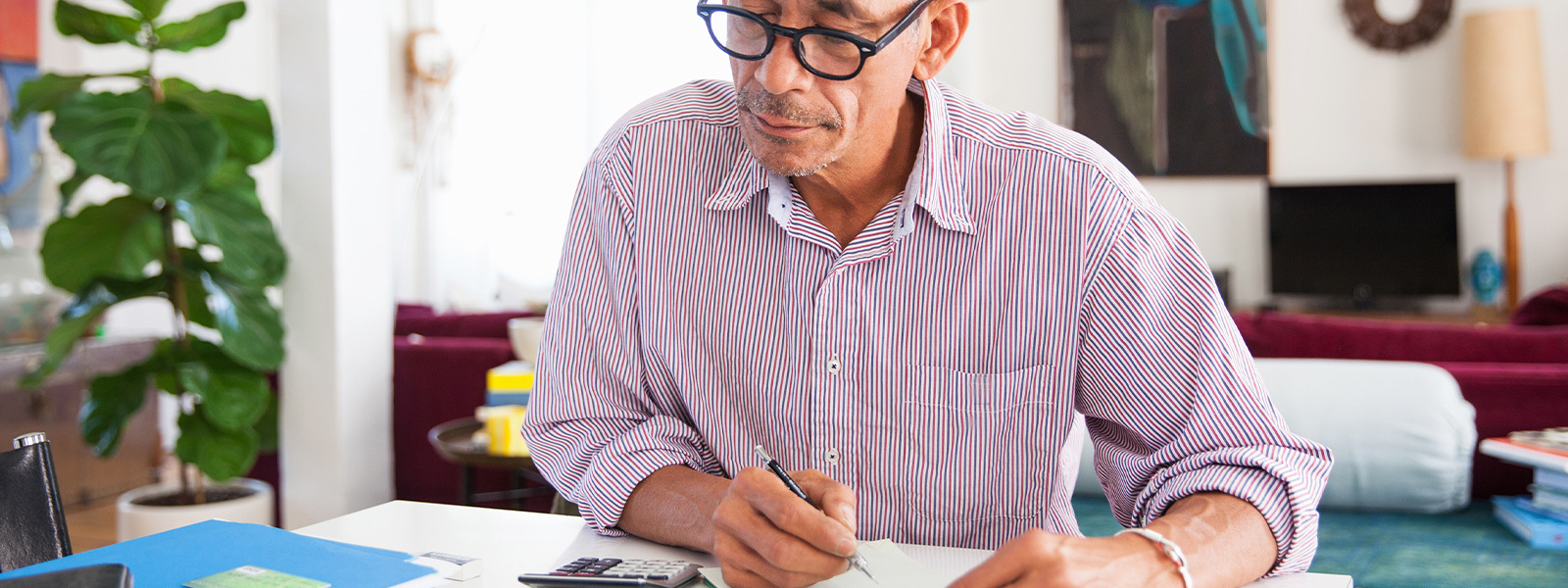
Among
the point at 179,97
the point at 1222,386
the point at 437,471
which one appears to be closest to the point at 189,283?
the point at 179,97

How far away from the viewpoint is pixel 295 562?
2.64ft

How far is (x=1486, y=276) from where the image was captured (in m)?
5.45

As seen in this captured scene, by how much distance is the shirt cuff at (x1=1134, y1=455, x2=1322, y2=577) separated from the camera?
92 cm

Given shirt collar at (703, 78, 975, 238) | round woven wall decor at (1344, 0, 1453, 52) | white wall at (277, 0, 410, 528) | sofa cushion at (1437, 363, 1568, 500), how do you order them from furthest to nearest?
round woven wall decor at (1344, 0, 1453, 52), white wall at (277, 0, 410, 528), sofa cushion at (1437, 363, 1568, 500), shirt collar at (703, 78, 975, 238)

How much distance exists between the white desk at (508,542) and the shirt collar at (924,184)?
31cm

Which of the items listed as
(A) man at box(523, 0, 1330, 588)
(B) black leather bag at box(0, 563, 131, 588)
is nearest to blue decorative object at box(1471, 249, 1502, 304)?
(A) man at box(523, 0, 1330, 588)

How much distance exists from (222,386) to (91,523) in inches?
62.4

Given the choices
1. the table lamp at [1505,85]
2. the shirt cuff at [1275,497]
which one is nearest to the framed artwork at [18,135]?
the shirt cuff at [1275,497]

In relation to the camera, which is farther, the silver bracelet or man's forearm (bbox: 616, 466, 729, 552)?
man's forearm (bbox: 616, 466, 729, 552)

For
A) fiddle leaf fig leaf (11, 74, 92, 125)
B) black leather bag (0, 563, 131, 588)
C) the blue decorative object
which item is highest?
fiddle leaf fig leaf (11, 74, 92, 125)

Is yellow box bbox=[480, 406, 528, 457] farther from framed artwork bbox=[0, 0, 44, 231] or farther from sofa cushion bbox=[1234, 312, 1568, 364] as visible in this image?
framed artwork bbox=[0, 0, 44, 231]

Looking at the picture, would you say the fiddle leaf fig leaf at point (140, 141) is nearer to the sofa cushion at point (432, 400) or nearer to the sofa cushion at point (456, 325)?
the sofa cushion at point (432, 400)

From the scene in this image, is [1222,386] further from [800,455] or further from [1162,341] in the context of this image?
[800,455]

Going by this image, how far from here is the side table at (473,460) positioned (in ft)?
7.54
